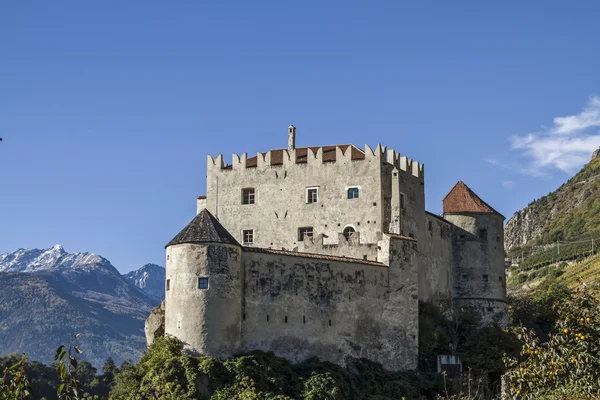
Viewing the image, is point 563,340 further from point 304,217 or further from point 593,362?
point 304,217

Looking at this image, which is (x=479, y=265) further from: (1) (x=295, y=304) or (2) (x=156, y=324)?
(2) (x=156, y=324)

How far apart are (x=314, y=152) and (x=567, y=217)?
401 ft

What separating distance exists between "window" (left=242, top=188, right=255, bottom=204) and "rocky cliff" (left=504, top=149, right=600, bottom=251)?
10192cm

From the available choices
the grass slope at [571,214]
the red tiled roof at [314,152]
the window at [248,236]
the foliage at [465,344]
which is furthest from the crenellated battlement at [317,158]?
the grass slope at [571,214]

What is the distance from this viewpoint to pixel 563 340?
109ft

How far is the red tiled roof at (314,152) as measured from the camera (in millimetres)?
70000

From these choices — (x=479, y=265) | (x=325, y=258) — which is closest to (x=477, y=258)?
(x=479, y=265)

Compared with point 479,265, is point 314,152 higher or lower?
higher

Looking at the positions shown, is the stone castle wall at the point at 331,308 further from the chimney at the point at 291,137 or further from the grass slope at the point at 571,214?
the grass slope at the point at 571,214

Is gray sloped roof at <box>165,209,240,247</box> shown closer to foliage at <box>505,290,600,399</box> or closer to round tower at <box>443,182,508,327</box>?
round tower at <box>443,182,508,327</box>

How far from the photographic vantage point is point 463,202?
250ft

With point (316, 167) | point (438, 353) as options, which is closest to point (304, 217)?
point (316, 167)

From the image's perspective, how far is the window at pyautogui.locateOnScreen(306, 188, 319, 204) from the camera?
69.8 metres

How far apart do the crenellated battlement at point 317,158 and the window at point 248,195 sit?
159 cm
